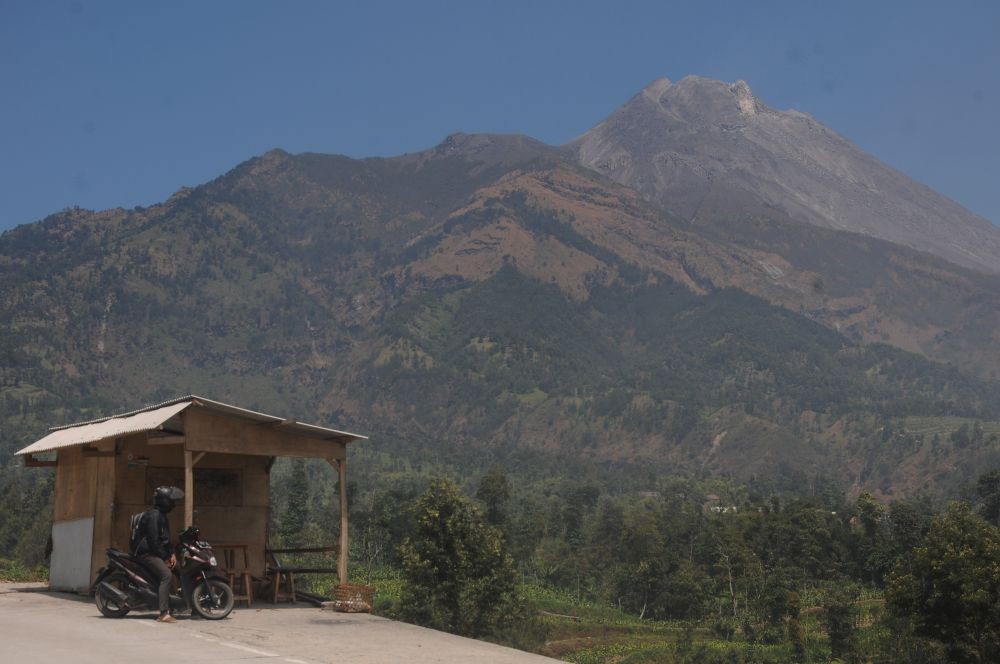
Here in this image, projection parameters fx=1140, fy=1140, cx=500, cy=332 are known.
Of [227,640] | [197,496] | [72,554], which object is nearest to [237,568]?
[197,496]

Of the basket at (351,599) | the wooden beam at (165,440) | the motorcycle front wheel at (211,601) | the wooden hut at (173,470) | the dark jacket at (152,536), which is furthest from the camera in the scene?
the basket at (351,599)

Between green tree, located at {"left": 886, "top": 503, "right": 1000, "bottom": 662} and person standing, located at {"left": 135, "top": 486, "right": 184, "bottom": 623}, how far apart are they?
917 inches

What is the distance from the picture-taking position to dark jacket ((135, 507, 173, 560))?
1545 centimetres

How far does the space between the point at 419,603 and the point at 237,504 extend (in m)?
9.31

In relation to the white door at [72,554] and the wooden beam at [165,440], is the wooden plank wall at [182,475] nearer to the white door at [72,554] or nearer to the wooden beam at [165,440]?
the wooden beam at [165,440]

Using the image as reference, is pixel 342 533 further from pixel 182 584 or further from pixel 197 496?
pixel 182 584

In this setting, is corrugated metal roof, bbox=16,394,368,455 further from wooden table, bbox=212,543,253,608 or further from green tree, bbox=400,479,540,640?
green tree, bbox=400,479,540,640

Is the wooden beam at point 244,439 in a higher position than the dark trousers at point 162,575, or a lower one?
higher

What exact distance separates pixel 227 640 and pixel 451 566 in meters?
15.1

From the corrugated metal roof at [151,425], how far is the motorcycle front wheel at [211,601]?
Result: 245 cm

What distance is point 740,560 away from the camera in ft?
233

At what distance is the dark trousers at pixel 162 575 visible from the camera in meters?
15.2

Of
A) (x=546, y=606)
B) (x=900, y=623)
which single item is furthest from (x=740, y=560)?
(x=900, y=623)

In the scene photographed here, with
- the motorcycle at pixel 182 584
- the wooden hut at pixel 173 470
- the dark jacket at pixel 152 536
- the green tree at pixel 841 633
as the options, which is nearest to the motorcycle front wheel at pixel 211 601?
the motorcycle at pixel 182 584
